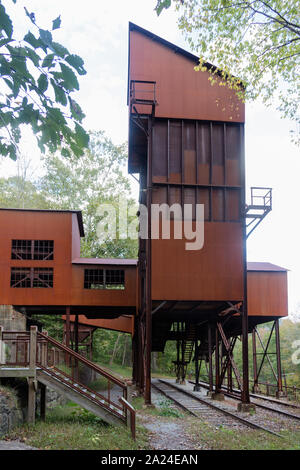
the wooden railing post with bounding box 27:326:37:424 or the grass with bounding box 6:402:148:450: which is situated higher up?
the wooden railing post with bounding box 27:326:37:424

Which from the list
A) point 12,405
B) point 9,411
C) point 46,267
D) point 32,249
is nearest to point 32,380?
point 12,405

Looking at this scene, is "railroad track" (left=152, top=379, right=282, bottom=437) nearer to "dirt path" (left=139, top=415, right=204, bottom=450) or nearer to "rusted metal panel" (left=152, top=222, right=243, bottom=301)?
"dirt path" (left=139, top=415, right=204, bottom=450)

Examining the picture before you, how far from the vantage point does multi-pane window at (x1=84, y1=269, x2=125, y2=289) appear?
76.5 ft

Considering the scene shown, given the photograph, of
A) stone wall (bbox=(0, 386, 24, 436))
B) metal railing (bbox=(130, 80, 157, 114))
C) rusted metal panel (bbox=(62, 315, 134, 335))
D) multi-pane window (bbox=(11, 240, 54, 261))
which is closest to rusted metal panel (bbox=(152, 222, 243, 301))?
metal railing (bbox=(130, 80, 157, 114))

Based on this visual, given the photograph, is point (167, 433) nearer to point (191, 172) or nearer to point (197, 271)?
point (197, 271)

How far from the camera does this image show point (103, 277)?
23688mm

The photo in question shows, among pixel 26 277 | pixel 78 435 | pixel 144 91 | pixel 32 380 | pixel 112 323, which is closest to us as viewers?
pixel 78 435

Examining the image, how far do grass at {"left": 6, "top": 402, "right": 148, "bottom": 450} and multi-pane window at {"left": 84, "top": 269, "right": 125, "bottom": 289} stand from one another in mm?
10454

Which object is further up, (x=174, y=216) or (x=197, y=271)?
(x=174, y=216)

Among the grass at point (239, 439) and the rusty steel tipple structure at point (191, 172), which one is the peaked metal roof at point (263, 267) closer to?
the rusty steel tipple structure at point (191, 172)

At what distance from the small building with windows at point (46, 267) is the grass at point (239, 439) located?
412 inches

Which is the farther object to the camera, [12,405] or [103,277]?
[103,277]

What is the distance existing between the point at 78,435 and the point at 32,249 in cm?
1275

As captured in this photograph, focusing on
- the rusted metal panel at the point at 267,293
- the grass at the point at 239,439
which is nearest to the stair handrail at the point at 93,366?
the grass at the point at 239,439
